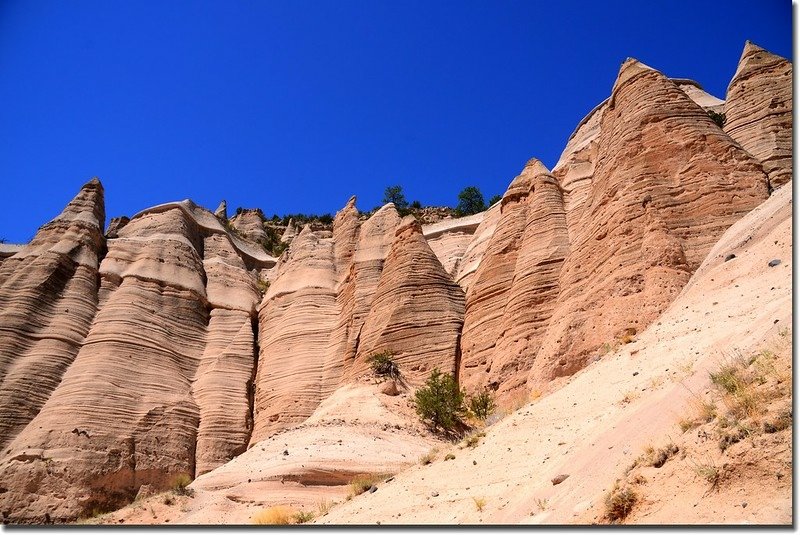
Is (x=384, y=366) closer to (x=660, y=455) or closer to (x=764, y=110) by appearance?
(x=764, y=110)

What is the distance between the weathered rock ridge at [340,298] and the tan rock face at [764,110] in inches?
3.5

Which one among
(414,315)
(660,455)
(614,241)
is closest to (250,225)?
(414,315)

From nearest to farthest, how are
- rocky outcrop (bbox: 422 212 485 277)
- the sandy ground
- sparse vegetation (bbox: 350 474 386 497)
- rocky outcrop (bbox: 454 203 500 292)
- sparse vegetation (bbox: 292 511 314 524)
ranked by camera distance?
the sandy ground < sparse vegetation (bbox: 292 511 314 524) < sparse vegetation (bbox: 350 474 386 497) < rocky outcrop (bbox: 454 203 500 292) < rocky outcrop (bbox: 422 212 485 277)

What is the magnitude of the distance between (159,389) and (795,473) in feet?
101

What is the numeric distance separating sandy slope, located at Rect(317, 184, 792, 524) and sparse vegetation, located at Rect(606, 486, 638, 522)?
27cm

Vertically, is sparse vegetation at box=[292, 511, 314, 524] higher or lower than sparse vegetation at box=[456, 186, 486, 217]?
lower

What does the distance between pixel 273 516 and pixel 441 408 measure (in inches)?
325

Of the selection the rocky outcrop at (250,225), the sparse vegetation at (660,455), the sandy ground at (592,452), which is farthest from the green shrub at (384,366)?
the rocky outcrop at (250,225)

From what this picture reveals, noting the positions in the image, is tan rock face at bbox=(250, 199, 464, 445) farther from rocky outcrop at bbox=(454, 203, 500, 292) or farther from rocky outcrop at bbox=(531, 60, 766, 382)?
rocky outcrop at bbox=(531, 60, 766, 382)

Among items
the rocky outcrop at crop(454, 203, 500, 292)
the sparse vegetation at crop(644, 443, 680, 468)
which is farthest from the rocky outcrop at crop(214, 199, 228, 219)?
the sparse vegetation at crop(644, 443, 680, 468)

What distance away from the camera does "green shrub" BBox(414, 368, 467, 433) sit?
22.7 m

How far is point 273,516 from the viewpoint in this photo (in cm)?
1548

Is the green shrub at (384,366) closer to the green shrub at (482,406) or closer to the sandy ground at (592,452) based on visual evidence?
the green shrub at (482,406)

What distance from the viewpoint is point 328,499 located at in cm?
1758
